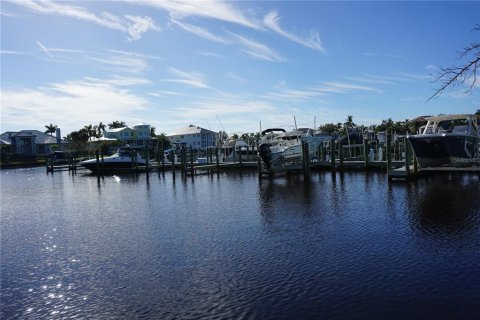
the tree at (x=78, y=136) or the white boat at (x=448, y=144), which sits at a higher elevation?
the tree at (x=78, y=136)

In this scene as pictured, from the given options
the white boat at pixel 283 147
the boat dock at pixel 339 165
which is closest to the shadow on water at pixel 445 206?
the boat dock at pixel 339 165

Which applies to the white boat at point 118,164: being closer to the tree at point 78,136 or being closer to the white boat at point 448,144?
the white boat at point 448,144

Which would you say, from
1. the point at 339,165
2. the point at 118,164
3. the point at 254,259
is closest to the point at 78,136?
the point at 118,164

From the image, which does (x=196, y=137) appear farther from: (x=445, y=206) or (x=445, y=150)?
(x=445, y=206)

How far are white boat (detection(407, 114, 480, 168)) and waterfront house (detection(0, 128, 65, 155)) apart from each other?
8876 cm

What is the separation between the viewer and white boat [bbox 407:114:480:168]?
24984mm

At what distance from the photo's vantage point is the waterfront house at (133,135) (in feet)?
337

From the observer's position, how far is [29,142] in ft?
332

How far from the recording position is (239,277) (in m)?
10.1

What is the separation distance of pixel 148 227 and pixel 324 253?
7960mm

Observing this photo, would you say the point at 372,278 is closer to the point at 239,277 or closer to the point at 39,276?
the point at 239,277

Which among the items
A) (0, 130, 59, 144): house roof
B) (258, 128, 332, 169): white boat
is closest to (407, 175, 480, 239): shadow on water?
(258, 128, 332, 169): white boat

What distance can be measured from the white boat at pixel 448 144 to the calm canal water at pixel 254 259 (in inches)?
145

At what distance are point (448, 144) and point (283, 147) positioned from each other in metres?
14.1
